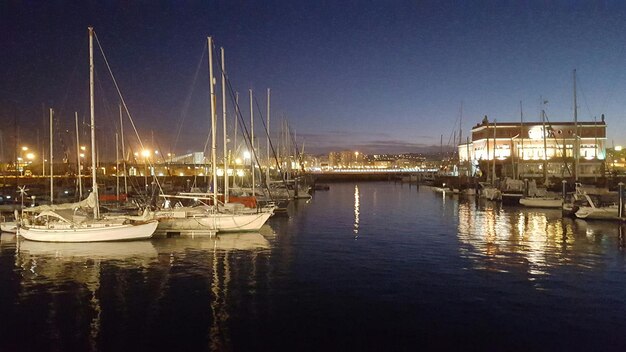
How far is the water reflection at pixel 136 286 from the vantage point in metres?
16.5

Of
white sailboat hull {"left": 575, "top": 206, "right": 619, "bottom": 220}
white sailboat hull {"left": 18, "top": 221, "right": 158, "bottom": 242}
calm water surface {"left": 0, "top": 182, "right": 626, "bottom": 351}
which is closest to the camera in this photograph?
calm water surface {"left": 0, "top": 182, "right": 626, "bottom": 351}

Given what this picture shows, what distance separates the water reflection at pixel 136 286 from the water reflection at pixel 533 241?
41.6ft

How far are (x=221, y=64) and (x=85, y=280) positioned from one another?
21985mm

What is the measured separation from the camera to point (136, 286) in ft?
72.0

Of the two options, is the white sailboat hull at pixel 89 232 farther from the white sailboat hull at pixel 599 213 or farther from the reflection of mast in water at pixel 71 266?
the white sailboat hull at pixel 599 213

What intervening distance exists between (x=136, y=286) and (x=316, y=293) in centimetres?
777

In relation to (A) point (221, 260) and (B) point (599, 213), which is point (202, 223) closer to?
(A) point (221, 260)

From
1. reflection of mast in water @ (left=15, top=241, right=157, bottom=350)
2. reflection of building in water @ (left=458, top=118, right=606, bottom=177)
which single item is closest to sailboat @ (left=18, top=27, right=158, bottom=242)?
reflection of mast in water @ (left=15, top=241, right=157, bottom=350)

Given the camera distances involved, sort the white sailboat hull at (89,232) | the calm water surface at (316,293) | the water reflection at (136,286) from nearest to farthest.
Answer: the calm water surface at (316,293) → the water reflection at (136,286) → the white sailboat hull at (89,232)

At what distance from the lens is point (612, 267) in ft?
84.2

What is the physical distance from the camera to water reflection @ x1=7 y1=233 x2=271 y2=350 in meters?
16.5

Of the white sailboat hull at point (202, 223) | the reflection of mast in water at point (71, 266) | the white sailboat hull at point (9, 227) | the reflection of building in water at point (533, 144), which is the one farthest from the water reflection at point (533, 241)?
the reflection of building in water at point (533, 144)

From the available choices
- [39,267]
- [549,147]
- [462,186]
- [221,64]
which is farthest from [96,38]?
[549,147]

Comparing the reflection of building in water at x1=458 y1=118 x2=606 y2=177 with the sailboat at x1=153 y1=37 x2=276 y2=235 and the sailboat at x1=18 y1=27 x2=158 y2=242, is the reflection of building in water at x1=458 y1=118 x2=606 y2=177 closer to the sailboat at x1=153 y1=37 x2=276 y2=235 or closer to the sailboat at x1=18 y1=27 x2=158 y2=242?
the sailboat at x1=153 y1=37 x2=276 y2=235
